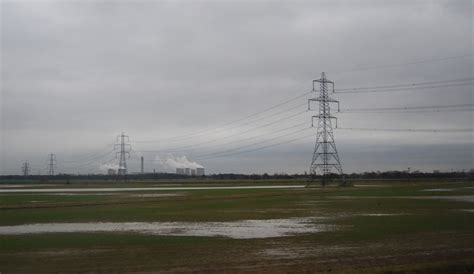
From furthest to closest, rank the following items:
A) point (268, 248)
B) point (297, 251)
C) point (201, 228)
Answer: point (201, 228) < point (268, 248) < point (297, 251)

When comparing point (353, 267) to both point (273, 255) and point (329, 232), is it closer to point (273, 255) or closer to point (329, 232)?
point (273, 255)

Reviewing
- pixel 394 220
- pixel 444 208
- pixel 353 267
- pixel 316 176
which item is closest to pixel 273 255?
pixel 353 267

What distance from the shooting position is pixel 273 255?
2214 cm

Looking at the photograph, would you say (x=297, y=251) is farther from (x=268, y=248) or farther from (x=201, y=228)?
(x=201, y=228)

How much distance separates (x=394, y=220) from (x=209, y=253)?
17368 mm

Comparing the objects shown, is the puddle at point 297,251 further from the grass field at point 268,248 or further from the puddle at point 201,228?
the puddle at point 201,228

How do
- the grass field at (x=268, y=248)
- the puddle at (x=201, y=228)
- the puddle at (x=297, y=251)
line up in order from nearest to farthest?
the grass field at (x=268, y=248) < the puddle at (x=297, y=251) < the puddle at (x=201, y=228)

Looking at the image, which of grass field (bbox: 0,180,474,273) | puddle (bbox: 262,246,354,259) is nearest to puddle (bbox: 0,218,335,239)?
grass field (bbox: 0,180,474,273)

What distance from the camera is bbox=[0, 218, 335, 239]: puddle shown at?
30.1 m

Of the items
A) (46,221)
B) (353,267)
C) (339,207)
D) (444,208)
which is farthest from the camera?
(339,207)

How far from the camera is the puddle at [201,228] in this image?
98.7ft

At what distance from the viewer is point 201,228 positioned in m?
32.7

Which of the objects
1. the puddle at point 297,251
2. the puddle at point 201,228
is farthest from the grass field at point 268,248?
the puddle at point 201,228

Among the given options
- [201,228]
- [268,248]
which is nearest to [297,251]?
[268,248]
